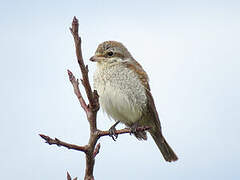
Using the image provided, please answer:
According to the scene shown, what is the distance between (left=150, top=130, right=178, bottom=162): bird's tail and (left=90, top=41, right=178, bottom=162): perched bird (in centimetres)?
3

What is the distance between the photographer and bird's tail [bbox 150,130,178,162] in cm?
779

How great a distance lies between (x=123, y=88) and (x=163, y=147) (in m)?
1.56

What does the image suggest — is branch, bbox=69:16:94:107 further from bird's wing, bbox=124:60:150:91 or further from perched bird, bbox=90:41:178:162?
bird's wing, bbox=124:60:150:91

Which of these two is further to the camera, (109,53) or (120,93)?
(109,53)

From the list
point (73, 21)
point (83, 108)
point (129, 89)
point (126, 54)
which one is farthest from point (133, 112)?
point (73, 21)

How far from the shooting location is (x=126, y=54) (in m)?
7.64

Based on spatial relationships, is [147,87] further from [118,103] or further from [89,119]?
[89,119]

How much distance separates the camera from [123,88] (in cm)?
691

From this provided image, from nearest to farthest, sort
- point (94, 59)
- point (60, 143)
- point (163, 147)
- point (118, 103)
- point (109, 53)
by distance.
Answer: point (60, 143)
point (118, 103)
point (94, 59)
point (109, 53)
point (163, 147)

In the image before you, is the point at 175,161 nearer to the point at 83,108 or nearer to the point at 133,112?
the point at 133,112

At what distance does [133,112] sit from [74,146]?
3.79m

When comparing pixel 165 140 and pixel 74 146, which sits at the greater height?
pixel 74 146

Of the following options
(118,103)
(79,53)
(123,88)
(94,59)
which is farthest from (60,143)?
(94,59)

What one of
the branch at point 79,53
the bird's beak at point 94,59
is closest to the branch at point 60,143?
the branch at point 79,53
